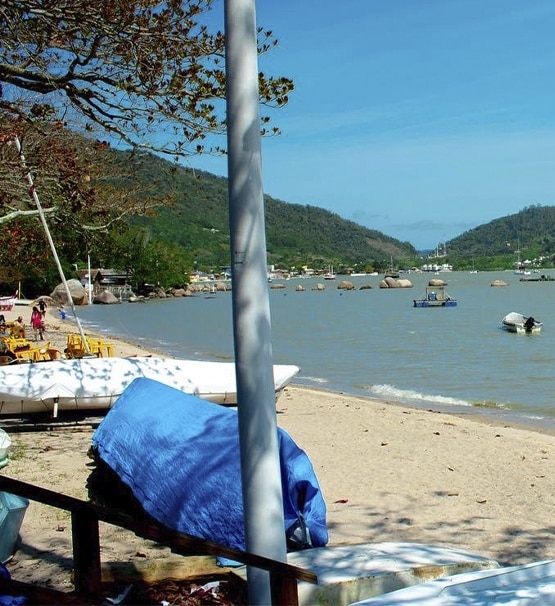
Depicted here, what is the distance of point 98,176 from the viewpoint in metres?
11.5

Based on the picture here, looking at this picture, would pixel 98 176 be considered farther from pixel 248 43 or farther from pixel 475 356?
pixel 475 356

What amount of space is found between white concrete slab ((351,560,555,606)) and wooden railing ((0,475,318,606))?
835mm

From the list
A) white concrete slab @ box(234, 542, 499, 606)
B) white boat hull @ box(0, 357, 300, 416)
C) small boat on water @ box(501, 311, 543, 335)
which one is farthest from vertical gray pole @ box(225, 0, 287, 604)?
small boat on water @ box(501, 311, 543, 335)

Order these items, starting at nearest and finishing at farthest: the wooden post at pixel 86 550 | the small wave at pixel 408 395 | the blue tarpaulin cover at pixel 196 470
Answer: the wooden post at pixel 86 550, the blue tarpaulin cover at pixel 196 470, the small wave at pixel 408 395

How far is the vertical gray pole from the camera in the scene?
3.22 meters

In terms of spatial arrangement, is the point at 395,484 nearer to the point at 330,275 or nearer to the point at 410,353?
the point at 410,353

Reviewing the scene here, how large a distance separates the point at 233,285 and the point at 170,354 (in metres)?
26.5

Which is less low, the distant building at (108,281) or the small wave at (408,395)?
the distant building at (108,281)

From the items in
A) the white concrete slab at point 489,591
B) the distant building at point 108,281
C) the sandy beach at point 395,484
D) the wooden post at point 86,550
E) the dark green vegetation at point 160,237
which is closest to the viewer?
the wooden post at point 86,550

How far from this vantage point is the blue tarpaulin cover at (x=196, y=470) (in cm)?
553

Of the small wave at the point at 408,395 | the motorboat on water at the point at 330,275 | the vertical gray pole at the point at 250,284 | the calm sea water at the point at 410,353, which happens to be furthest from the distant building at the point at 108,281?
the vertical gray pole at the point at 250,284

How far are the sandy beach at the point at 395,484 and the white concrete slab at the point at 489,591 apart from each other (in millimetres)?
1655

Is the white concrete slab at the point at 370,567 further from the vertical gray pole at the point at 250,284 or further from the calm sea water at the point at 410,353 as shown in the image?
the calm sea water at the point at 410,353

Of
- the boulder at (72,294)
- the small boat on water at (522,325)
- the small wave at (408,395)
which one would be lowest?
the small wave at (408,395)
